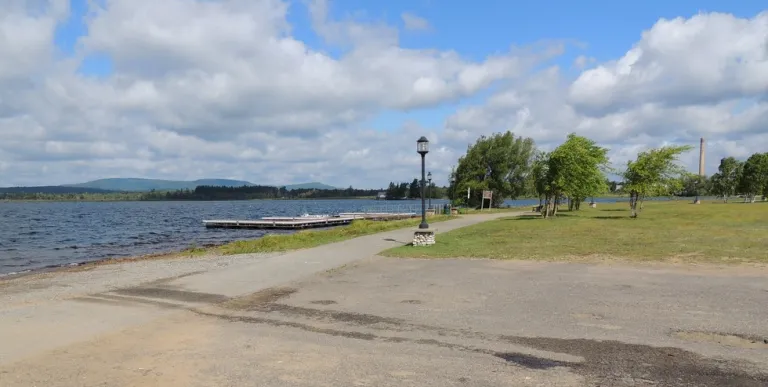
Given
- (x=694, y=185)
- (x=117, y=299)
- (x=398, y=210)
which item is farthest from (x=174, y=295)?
(x=694, y=185)

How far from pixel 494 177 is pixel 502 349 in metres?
57.9

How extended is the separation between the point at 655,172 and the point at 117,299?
33.1 meters

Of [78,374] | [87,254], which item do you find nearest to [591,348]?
[78,374]

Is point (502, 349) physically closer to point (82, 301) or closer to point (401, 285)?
point (401, 285)

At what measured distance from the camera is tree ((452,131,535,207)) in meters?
61.8

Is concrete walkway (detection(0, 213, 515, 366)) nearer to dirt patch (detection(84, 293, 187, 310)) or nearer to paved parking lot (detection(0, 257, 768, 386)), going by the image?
dirt patch (detection(84, 293, 187, 310))

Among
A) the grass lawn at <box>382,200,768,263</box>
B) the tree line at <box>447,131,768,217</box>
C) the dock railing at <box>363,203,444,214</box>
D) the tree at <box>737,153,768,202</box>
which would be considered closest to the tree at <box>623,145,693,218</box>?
the tree line at <box>447,131,768,217</box>

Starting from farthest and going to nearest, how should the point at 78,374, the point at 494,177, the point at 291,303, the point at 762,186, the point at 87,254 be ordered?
1. the point at 762,186
2. the point at 494,177
3. the point at 87,254
4. the point at 291,303
5. the point at 78,374

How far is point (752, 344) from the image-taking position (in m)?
6.14

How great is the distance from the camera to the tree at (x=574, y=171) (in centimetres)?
3312

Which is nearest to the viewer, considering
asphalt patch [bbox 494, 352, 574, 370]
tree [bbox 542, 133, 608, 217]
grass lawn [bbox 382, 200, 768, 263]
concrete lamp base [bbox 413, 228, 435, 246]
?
asphalt patch [bbox 494, 352, 574, 370]

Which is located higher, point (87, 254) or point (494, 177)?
point (494, 177)

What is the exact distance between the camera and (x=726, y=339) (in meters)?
6.39

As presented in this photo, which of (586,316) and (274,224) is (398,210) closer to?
(274,224)
